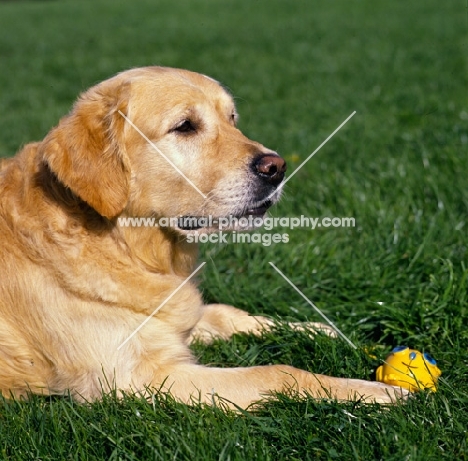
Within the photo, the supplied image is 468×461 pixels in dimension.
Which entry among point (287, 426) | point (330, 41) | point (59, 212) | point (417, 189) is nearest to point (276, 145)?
point (417, 189)

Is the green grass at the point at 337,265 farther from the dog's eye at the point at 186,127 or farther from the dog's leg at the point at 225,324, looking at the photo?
the dog's eye at the point at 186,127

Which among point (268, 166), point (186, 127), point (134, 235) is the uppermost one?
point (186, 127)

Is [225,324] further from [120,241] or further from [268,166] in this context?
[268,166]

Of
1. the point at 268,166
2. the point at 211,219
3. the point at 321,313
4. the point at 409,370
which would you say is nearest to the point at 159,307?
the point at 211,219

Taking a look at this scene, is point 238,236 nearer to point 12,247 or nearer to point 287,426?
point 12,247

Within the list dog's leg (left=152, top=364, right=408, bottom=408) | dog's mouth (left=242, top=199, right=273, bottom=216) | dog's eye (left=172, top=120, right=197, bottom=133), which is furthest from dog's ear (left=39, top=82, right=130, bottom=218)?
dog's leg (left=152, top=364, right=408, bottom=408)

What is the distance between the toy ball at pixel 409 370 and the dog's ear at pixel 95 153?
4.87 ft

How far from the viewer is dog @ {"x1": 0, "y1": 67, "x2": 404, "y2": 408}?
3.17m

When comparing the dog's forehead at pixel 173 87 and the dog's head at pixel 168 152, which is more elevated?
the dog's forehead at pixel 173 87

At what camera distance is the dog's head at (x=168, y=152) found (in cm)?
331

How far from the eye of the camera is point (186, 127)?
3.46 m

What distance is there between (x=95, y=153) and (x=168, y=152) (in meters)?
0.38

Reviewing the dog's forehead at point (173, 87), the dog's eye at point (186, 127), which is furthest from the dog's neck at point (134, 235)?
the dog's forehead at point (173, 87)

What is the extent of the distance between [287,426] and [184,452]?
447 millimetres
